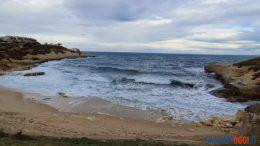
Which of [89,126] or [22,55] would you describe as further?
[22,55]

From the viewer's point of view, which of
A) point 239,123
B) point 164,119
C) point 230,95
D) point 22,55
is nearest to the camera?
point 239,123

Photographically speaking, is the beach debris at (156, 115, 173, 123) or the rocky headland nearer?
the rocky headland

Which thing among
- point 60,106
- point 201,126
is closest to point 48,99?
point 60,106

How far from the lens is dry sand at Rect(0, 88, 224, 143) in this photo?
12258 millimetres

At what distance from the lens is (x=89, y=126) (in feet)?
45.9

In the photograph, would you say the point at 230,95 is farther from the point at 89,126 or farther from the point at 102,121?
the point at 89,126

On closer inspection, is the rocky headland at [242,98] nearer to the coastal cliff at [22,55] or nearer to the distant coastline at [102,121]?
the distant coastline at [102,121]

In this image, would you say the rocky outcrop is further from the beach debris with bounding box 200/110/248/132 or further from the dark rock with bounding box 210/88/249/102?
the dark rock with bounding box 210/88/249/102

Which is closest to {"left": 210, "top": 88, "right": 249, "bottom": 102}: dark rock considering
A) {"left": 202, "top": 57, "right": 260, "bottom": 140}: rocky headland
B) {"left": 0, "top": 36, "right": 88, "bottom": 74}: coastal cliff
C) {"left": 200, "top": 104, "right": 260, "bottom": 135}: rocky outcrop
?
{"left": 202, "top": 57, "right": 260, "bottom": 140}: rocky headland

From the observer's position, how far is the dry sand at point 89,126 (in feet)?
40.2

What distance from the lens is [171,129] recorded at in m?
14.4

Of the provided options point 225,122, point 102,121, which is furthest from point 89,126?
point 225,122

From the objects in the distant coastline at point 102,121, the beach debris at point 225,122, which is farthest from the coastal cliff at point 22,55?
the beach debris at point 225,122

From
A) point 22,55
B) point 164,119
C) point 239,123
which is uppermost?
point 22,55
